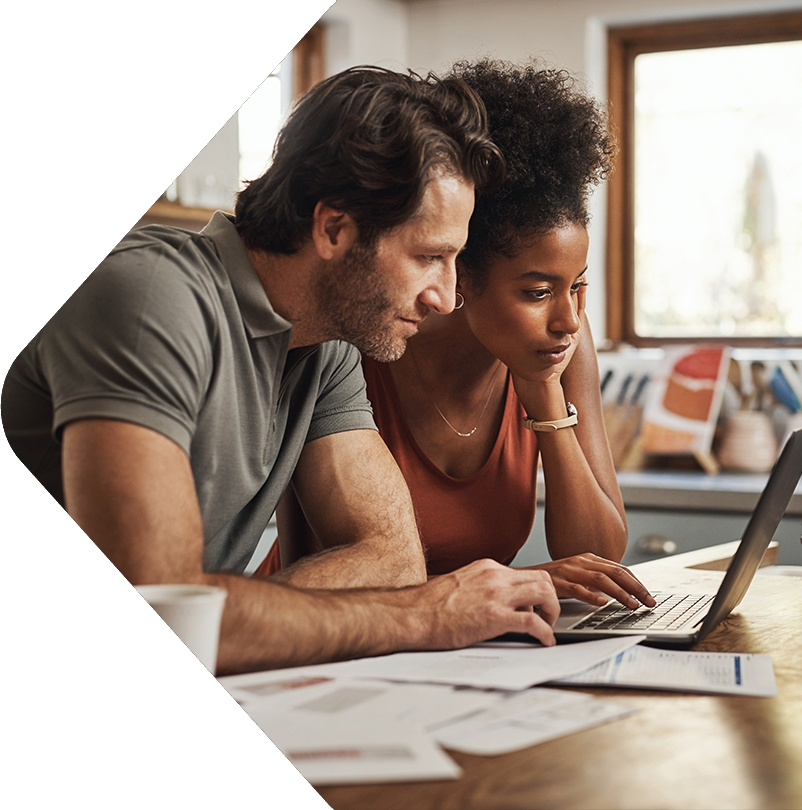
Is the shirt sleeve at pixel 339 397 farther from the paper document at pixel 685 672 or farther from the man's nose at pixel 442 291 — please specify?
the paper document at pixel 685 672

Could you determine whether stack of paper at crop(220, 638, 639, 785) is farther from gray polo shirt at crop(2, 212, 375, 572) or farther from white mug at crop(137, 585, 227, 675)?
gray polo shirt at crop(2, 212, 375, 572)

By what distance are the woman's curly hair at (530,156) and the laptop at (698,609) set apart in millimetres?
378

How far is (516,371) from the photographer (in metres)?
1.16

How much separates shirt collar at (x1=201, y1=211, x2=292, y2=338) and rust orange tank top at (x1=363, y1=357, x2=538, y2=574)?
34 centimetres

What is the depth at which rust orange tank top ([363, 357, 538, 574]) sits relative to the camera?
113 cm

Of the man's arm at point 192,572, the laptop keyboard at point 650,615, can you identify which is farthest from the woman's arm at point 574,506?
the man's arm at point 192,572

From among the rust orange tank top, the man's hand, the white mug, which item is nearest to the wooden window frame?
the rust orange tank top

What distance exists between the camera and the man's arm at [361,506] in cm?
92

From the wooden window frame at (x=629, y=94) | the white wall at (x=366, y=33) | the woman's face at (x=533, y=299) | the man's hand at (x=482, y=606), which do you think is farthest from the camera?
the wooden window frame at (x=629, y=94)

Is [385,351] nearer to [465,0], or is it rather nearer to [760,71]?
[465,0]

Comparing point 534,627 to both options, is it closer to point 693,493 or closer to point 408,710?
point 408,710

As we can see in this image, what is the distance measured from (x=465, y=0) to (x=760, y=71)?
33.5 inches

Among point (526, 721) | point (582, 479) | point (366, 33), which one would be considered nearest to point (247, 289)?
point (526, 721)

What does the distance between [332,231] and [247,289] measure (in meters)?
0.09
